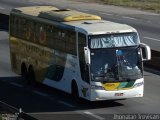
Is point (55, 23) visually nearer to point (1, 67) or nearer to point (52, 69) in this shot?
point (52, 69)

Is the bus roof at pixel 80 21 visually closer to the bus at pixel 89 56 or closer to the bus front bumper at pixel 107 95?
the bus at pixel 89 56

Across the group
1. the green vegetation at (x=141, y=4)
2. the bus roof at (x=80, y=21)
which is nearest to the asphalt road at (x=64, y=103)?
the bus roof at (x=80, y=21)

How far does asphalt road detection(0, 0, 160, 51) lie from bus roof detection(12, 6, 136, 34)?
380 inches

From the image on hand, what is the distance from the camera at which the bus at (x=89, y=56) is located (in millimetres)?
20750

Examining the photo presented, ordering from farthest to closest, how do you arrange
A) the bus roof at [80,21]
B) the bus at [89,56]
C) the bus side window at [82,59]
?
1. the bus roof at [80,21]
2. the bus side window at [82,59]
3. the bus at [89,56]

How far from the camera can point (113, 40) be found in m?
21.1

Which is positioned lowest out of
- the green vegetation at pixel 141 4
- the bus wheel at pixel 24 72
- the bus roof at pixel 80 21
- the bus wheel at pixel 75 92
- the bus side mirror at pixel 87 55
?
the green vegetation at pixel 141 4

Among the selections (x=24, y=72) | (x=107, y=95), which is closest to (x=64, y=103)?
(x=107, y=95)

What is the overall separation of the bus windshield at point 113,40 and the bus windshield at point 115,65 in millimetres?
133

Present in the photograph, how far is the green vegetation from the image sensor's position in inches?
2109

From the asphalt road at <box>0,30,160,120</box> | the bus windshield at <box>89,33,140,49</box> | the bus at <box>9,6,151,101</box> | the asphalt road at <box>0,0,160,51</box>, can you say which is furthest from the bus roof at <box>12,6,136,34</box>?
the asphalt road at <box>0,0,160,51</box>

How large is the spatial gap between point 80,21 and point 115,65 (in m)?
2.63

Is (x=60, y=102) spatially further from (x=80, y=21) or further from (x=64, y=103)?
(x=80, y=21)

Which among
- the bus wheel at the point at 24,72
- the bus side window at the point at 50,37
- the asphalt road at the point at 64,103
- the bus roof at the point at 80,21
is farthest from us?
the bus wheel at the point at 24,72
